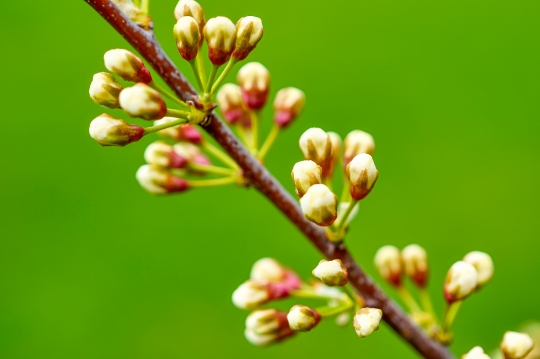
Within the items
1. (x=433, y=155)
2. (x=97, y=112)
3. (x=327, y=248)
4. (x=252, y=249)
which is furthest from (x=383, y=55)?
(x=327, y=248)

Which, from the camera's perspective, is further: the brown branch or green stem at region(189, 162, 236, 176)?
green stem at region(189, 162, 236, 176)

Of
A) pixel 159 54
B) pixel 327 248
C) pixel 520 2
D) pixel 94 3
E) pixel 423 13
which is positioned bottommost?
pixel 327 248

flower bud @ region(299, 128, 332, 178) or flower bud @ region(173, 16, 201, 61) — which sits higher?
flower bud @ region(173, 16, 201, 61)

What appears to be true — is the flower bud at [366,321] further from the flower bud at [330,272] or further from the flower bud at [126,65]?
the flower bud at [126,65]

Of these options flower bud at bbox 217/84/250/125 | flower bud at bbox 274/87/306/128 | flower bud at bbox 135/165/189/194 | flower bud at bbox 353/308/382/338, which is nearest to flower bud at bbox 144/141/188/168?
flower bud at bbox 135/165/189/194

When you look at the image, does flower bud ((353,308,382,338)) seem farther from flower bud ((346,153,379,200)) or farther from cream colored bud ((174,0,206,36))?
cream colored bud ((174,0,206,36))

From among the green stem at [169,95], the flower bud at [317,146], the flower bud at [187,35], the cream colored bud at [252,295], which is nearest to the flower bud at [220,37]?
the flower bud at [187,35]

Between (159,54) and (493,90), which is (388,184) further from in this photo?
(159,54)

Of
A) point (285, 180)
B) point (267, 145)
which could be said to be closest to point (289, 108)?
point (267, 145)
